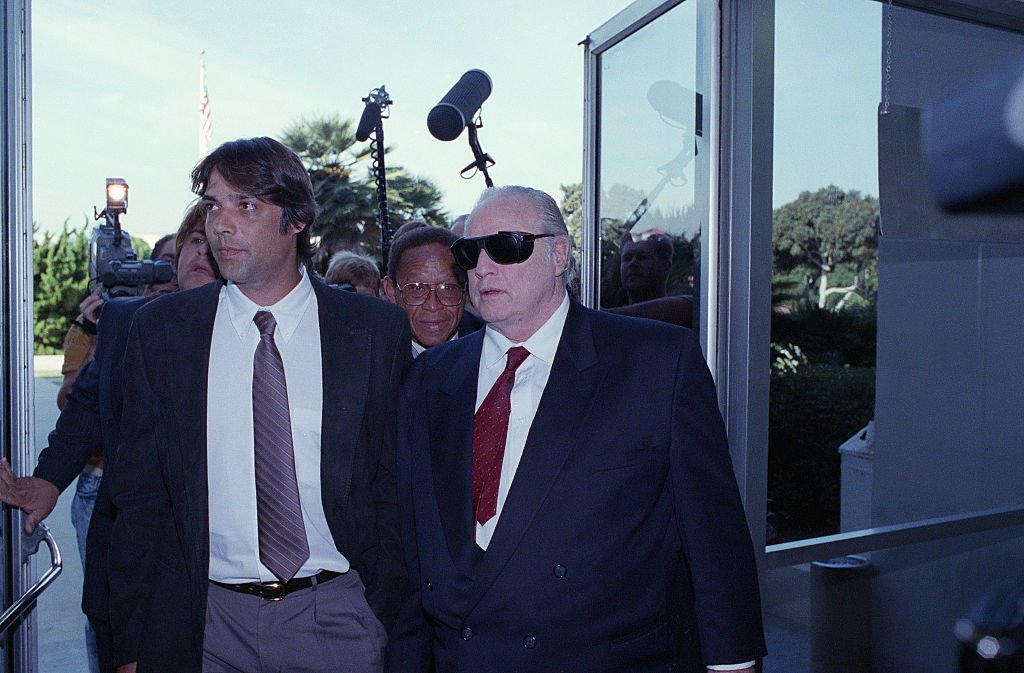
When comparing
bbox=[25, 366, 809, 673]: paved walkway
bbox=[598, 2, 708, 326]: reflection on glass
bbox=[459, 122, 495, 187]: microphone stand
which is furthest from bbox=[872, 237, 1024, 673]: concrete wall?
bbox=[459, 122, 495, 187]: microphone stand

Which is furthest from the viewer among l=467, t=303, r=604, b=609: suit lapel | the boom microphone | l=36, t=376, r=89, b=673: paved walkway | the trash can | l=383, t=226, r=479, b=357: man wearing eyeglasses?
l=36, t=376, r=89, b=673: paved walkway

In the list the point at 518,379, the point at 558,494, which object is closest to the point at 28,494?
the point at 518,379

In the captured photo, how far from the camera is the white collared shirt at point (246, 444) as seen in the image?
2.18 meters

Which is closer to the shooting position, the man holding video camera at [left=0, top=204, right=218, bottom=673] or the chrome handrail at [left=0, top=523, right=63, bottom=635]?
the chrome handrail at [left=0, top=523, right=63, bottom=635]

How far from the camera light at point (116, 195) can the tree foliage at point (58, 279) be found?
2551cm

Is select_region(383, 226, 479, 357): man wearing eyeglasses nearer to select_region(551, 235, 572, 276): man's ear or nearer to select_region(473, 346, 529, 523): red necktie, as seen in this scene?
select_region(551, 235, 572, 276): man's ear

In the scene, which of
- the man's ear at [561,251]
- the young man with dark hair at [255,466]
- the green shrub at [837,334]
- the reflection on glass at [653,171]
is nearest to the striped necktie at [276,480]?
the young man with dark hair at [255,466]

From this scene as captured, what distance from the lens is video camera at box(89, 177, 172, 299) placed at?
3.81 m

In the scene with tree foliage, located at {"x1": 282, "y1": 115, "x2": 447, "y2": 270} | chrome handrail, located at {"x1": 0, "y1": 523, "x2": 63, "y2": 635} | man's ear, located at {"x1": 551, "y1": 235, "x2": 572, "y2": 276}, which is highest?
tree foliage, located at {"x1": 282, "y1": 115, "x2": 447, "y2": 270}

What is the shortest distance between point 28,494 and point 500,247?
1.76m

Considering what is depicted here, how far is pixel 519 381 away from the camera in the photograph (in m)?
2.14

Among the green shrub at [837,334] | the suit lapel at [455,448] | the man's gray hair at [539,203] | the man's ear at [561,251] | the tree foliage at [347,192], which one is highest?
the tree foliage at [347,192]

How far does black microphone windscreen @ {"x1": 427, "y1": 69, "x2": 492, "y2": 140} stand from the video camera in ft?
5.54

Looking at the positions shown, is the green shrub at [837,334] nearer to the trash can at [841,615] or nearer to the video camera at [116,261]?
the trash can at [841,615]
